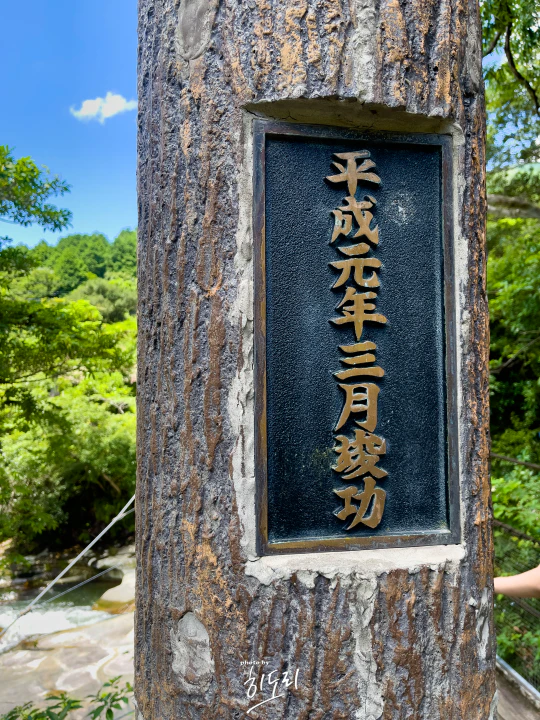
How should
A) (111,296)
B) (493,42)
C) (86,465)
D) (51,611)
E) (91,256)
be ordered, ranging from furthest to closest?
(91,256) < (111,296) < (86,465) < (51,611) < (493,42)

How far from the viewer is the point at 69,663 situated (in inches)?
228

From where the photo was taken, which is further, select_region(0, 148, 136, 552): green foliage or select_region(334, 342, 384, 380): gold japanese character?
select_region(0, 148, 136, 552): green foliage

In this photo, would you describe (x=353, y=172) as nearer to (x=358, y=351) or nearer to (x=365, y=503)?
(x=358, y=351)

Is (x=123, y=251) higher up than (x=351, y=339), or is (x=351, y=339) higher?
(x=123, y=251)

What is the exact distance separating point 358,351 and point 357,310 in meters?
0.12

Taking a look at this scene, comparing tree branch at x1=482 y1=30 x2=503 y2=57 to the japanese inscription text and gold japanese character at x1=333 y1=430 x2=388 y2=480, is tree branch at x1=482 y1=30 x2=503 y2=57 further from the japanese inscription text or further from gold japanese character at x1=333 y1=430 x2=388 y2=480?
gold japanese character at x1=333 y1=430 x2=388 y2=480

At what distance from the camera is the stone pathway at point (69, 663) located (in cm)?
524

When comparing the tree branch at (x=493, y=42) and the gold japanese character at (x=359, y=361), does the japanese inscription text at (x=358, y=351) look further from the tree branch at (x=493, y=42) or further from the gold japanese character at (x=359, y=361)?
the tree branch at (x=493, y=42)

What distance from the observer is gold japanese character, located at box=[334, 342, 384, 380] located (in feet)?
5.21

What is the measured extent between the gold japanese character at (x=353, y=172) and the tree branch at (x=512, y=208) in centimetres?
673

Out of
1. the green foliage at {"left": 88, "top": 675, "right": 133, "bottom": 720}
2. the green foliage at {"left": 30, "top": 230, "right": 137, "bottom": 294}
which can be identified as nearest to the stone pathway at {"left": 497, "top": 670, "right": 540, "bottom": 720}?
the green foliage at {"left": 88, "top": 675, "right": 133, "bottom": 720}

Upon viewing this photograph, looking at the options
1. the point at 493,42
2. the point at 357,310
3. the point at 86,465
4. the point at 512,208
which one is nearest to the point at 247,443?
the point at 357,310

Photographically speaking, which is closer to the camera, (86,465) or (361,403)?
(361,403)

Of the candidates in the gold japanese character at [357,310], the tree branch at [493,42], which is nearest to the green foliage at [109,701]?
the gold japanese character at [357,310]
